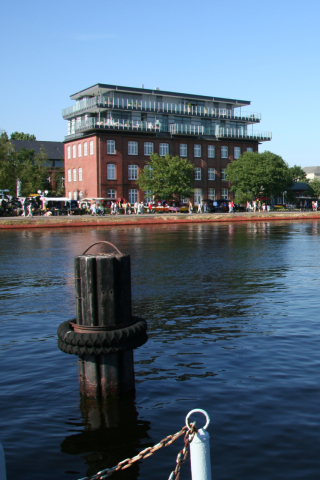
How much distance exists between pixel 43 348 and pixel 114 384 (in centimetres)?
251

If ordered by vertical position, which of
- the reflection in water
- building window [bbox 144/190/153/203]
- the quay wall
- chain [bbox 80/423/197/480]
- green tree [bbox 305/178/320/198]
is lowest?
the reflection in water

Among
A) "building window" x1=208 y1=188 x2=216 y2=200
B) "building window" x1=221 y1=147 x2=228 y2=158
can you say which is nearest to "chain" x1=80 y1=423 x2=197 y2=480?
"building window" x1=208 y1=188 x2=216 y2=200

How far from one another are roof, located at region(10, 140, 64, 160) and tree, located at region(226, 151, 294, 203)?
49978 mm

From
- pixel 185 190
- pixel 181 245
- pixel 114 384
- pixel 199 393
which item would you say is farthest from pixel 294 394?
pixel 185 190

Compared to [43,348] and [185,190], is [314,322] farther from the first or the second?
[185,190]

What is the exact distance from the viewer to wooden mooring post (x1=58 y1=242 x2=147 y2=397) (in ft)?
16.1

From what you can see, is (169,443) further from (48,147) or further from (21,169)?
(48,147)

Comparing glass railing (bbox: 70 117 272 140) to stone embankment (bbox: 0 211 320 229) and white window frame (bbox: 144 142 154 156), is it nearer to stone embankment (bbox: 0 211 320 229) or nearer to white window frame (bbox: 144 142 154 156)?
white window frame (bbox: 144 142 154 156)

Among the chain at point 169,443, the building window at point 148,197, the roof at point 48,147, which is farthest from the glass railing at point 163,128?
the chain at point 169,443

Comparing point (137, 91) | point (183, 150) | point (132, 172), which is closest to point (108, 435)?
point (132, 172)

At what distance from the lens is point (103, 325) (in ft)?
16.4

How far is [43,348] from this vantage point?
24.3 feet

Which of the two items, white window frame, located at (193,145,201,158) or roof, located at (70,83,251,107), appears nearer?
roof, located at (70,83,251,107)

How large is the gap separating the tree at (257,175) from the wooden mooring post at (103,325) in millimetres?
65655
